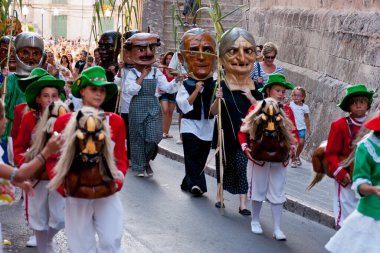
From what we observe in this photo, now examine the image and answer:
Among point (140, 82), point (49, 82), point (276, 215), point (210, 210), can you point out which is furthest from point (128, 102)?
point (49, 82)

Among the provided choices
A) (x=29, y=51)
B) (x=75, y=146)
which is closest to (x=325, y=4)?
(x=29, y=51)

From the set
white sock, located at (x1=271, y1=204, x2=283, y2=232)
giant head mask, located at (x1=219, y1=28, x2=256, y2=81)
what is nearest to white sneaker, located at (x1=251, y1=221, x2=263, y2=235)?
white sock, located at (x1=271, y1=204, x2=283, y2=232)

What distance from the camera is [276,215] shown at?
8.97m

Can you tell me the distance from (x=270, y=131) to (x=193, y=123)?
2.50m

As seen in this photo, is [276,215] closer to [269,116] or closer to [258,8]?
[269,116]

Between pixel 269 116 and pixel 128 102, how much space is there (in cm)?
463

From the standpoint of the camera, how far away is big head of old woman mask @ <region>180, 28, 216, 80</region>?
11062mm

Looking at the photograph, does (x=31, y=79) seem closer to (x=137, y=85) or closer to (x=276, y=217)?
(x=276, y=217)

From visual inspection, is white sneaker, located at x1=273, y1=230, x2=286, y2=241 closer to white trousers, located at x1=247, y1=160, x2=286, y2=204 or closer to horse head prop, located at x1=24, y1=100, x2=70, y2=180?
white trousers, located at x1=247, y1=160, x2=286, y2=204

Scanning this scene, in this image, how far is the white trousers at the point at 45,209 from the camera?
7156mm

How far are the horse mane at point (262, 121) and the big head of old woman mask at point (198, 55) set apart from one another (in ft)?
7.35

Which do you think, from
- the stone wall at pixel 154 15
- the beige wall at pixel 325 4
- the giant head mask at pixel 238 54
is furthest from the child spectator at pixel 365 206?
the stone wall at pixel 154 15

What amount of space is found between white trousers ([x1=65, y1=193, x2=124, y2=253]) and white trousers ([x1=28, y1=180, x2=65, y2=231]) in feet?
2.79

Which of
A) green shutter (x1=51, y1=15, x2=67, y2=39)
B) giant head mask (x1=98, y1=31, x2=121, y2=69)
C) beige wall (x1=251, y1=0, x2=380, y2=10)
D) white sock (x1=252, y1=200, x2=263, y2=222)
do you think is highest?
beige wall (x1=251, y1=0, x2=380, y2=10)
